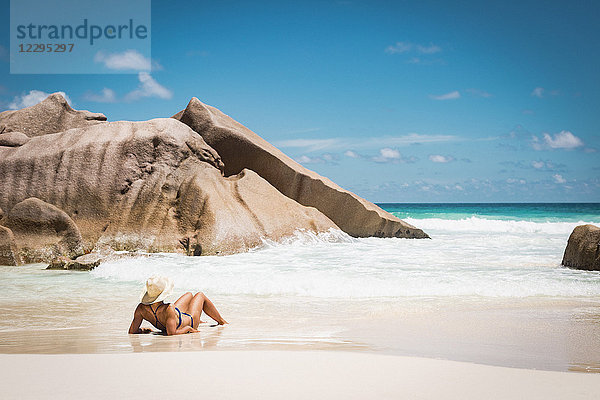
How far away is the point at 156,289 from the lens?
5043 mm

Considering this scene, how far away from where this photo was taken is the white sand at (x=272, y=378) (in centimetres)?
299

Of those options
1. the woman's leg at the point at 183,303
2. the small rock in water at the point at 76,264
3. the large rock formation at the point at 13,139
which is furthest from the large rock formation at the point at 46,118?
the woman's leg at the point at 183,303

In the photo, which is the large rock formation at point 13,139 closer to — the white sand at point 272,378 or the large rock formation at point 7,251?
Result: the large rock formation at point 7,251

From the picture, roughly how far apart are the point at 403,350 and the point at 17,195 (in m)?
10.7

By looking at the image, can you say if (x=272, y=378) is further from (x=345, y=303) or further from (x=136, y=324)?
(x=345, y=303)

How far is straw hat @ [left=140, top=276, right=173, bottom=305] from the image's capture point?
5012 mm

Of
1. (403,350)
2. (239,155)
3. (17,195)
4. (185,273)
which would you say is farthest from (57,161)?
(403,350)

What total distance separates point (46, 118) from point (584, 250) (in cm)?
1346

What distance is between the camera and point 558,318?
556 cm

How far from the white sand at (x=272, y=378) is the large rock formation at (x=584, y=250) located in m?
6.14

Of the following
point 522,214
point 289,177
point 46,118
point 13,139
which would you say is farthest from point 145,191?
point 522,214

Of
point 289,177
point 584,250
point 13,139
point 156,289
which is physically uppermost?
point 13,139

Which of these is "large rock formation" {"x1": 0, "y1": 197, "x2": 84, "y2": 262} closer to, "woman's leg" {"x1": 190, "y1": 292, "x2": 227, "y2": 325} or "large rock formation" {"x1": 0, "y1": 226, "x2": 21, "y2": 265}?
"large rock formation" {"x1": 0, "y1": 226, "x2": 21, "y2": 265}

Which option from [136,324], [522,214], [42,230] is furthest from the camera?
[522,214]
